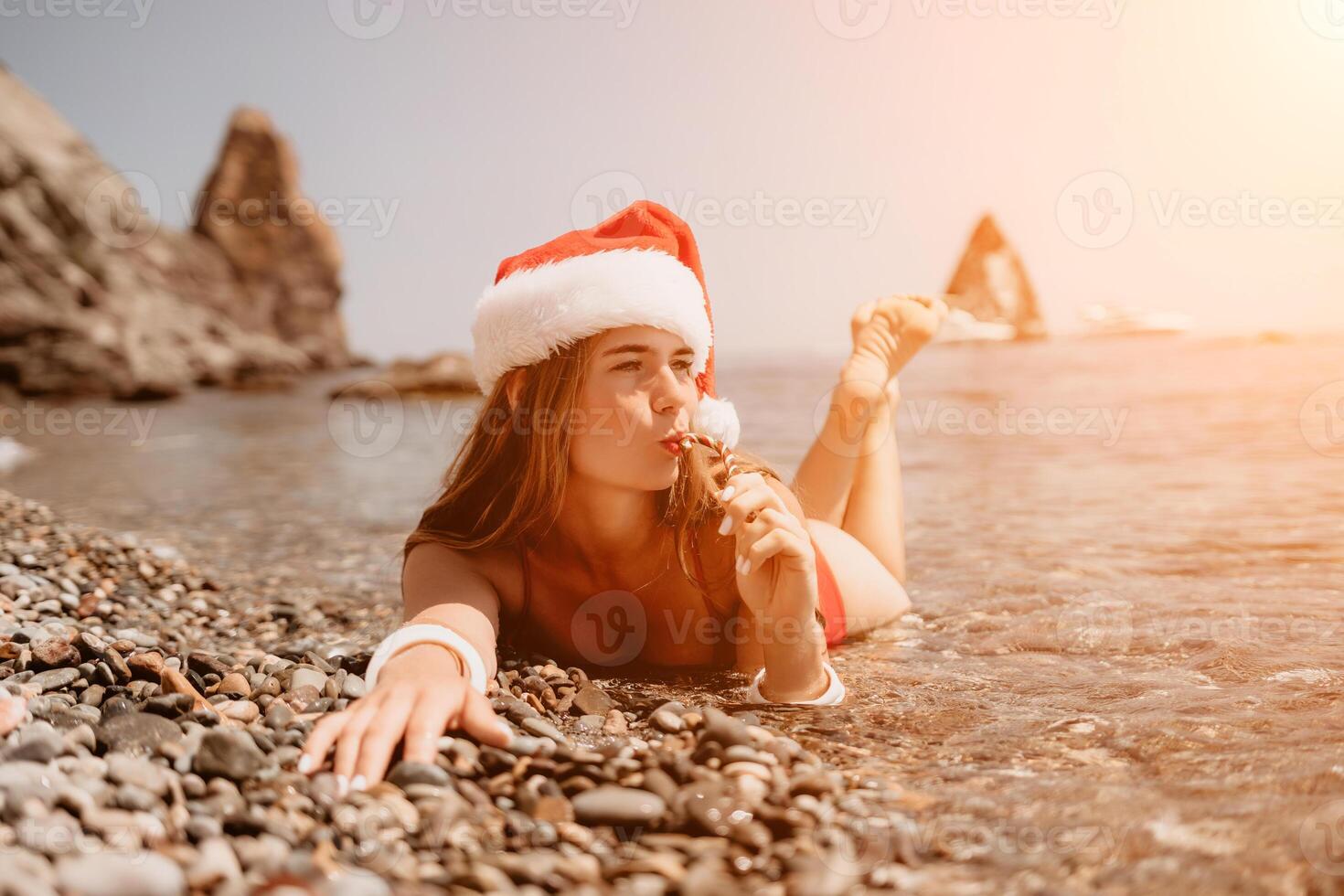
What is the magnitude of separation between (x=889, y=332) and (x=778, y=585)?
9.07 feet

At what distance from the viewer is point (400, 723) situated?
2.40m

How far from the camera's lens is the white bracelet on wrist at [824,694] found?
3.22 m

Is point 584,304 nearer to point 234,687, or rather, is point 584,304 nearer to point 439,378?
point 234,687

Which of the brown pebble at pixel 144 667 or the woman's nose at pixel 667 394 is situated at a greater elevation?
the woman's nose at pixel 667 394

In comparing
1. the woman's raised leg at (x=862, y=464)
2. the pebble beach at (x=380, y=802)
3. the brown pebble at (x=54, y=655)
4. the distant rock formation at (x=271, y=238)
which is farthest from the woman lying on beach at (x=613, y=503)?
the distant rock formation at (x=271, y=238)

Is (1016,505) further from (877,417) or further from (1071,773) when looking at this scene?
(1071,773)

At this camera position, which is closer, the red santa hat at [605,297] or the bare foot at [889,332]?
the red santa hat at [605,297]

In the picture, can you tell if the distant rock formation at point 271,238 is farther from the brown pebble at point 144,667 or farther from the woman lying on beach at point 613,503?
the brown pebble at point 144,667

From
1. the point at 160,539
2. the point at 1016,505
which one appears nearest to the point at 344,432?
the point at 160,539

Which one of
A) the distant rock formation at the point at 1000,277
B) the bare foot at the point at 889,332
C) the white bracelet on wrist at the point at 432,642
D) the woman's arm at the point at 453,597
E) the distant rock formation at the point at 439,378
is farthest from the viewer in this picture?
the distant rock formation at the point at 1000,277

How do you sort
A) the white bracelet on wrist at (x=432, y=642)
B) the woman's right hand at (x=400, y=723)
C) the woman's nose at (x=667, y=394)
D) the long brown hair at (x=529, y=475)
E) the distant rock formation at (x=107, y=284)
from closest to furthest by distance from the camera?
the woman's right hand at (x=400, y=723), the white bracelet on wrist at (x=432, y=642), the woman's nose at (x=667, y=394), the long brown hair at (x=529, y=475), the distant rock formation at (x=107, y=284)

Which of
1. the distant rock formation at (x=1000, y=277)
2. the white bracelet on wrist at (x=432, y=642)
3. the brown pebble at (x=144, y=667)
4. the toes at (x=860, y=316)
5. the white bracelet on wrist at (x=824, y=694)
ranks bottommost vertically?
the white bracelet on wrist at (x=824, y=694)

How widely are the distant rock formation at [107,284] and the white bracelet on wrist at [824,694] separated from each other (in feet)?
91.7

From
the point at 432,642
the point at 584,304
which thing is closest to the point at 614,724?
the point at 432,642
